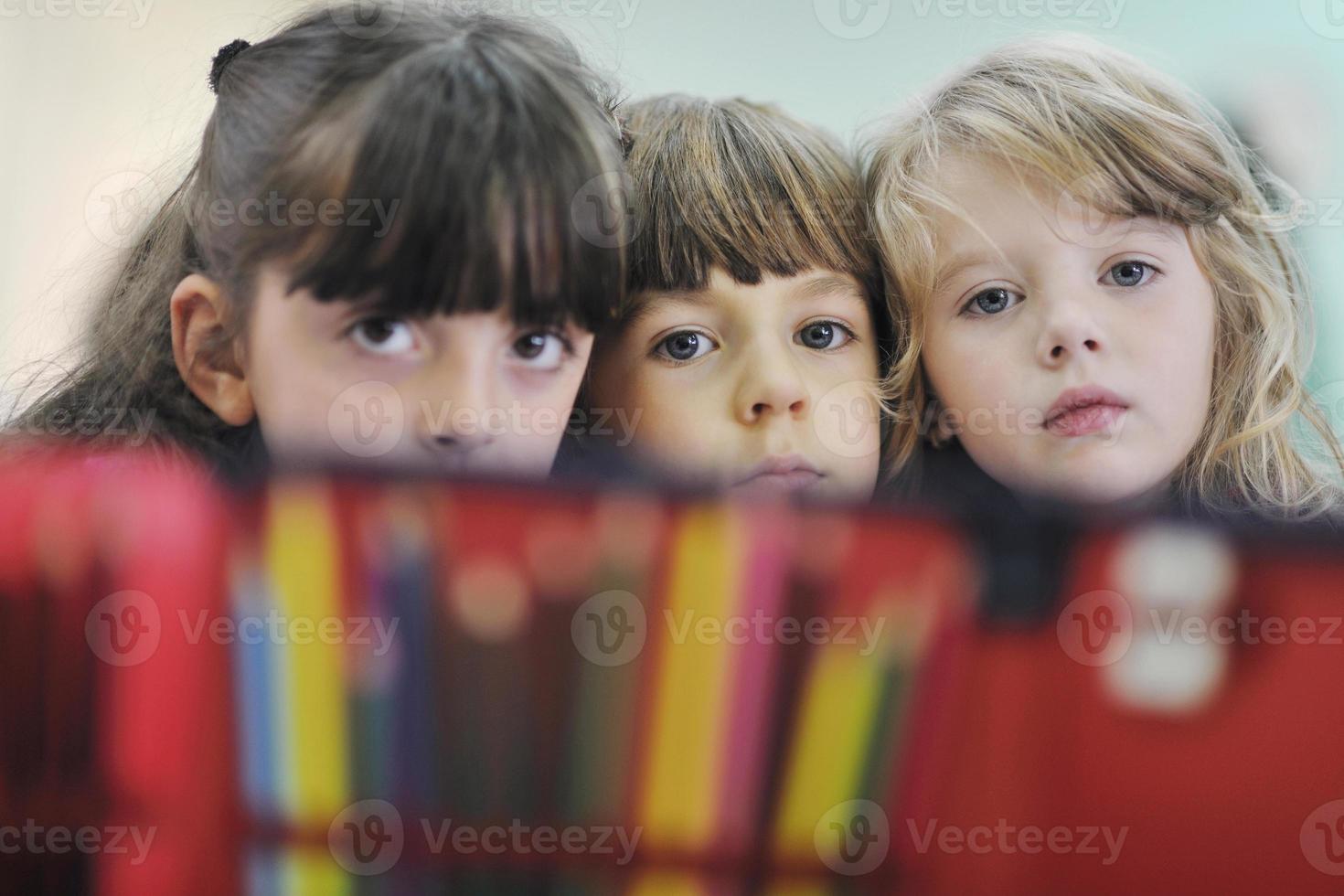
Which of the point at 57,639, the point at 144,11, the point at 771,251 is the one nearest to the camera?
the point at 57,639

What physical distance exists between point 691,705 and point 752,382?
18 centimetres

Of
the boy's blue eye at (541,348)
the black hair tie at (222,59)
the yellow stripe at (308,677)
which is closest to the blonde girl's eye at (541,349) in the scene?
the boy's blue eye at (541,348)

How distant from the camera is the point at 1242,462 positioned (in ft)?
2.32

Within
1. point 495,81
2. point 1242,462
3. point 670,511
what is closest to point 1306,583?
point 1242,462

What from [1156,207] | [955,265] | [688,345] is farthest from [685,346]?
[1156,207]

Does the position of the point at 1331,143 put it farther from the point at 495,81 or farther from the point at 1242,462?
the point at 495,81

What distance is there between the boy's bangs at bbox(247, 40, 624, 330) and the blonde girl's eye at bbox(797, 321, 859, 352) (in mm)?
145

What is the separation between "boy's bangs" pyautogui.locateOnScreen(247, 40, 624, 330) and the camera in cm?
57

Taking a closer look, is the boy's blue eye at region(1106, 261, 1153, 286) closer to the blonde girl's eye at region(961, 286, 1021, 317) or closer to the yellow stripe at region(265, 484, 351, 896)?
the blonde girl's eye at region(961, 286, 1021, 317)

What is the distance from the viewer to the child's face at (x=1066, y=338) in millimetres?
651

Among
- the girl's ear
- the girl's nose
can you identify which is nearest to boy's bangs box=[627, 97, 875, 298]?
the girl's nose

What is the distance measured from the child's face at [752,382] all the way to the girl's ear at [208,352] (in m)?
0.19

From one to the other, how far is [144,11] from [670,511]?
0.52 m

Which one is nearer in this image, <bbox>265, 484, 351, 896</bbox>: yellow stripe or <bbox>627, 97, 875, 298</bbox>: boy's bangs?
<bbox>265, 484, 351, 896</bbox>: yellow stripe
